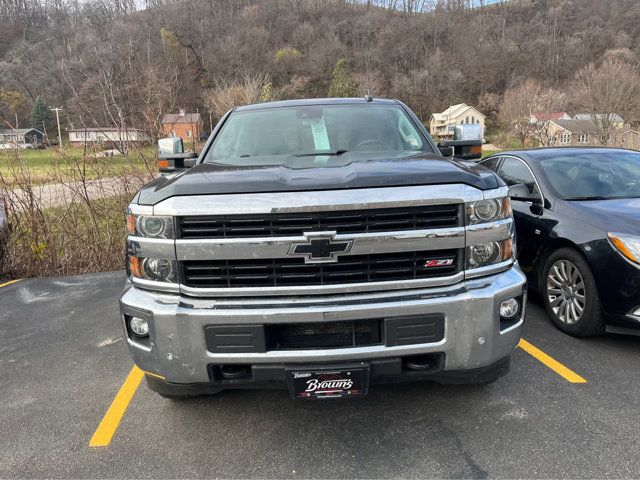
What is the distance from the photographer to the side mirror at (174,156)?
3.52m

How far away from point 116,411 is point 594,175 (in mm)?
4849

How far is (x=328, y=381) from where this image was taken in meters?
2.24

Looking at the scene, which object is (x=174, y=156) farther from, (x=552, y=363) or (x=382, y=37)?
(x=382, y=37)

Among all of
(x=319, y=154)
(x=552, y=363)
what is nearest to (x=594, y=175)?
(x=552, y=363)

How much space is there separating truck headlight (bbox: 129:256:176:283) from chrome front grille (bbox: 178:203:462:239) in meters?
0.18

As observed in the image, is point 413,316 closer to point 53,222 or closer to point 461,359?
point 461,359

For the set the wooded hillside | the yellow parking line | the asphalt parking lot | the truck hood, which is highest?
the wooded hillside

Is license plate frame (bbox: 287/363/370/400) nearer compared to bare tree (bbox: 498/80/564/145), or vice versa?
license plate frame (bbox: 287/363/370/400)

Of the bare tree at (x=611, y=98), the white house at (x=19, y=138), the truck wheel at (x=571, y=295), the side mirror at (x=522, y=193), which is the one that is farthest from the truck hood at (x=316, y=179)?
the bare tree at (x=611, y=98)

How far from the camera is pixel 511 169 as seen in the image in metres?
5.40

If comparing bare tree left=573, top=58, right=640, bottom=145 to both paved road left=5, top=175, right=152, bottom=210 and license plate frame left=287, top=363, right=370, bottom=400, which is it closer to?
paved road left=5, top=175, right=152, bottom=210

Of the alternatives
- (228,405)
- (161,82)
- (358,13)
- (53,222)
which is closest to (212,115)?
(161,82)

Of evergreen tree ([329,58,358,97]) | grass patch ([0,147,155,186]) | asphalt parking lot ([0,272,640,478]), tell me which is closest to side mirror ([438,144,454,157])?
asphalt parking lot ([0,272,640,478])

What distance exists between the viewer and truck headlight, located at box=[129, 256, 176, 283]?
91.8 inches
